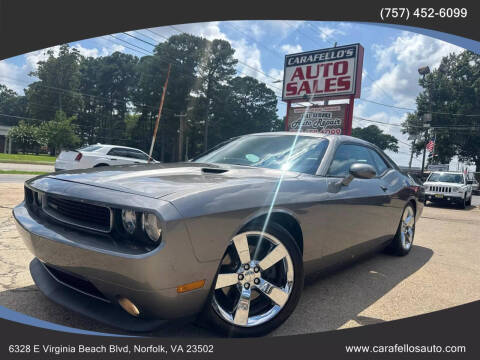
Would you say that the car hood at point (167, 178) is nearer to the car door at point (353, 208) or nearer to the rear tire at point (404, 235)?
the car door at point (353, 208)

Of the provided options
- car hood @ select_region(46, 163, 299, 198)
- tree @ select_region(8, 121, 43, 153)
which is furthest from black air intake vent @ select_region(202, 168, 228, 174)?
tree @ select_region(8, 121, 43, 153)

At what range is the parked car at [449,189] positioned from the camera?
1277 centimetres

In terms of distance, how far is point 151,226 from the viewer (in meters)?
1.68

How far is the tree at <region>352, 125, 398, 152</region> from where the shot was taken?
3119 inches

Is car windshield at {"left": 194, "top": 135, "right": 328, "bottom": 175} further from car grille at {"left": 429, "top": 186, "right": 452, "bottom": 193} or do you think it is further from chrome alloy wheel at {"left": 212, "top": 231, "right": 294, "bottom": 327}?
car grille at {"left": 429, "top": 186, "right": 452, "bottom": 193}

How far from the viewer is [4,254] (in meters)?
3.29

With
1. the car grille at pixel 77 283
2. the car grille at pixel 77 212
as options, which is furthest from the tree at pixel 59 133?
the car grille at pixel 77 283

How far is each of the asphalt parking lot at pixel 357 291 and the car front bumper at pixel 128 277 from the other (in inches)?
9.4

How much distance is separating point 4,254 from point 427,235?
629 cm

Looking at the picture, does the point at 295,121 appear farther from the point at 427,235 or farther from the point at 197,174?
the point at 197,174

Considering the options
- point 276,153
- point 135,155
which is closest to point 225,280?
point 276,153

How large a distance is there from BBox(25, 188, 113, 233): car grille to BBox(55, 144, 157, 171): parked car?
10.00m

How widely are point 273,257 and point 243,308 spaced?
35 centimetres

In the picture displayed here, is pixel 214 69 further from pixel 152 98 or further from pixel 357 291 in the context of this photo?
pixel 357 291
